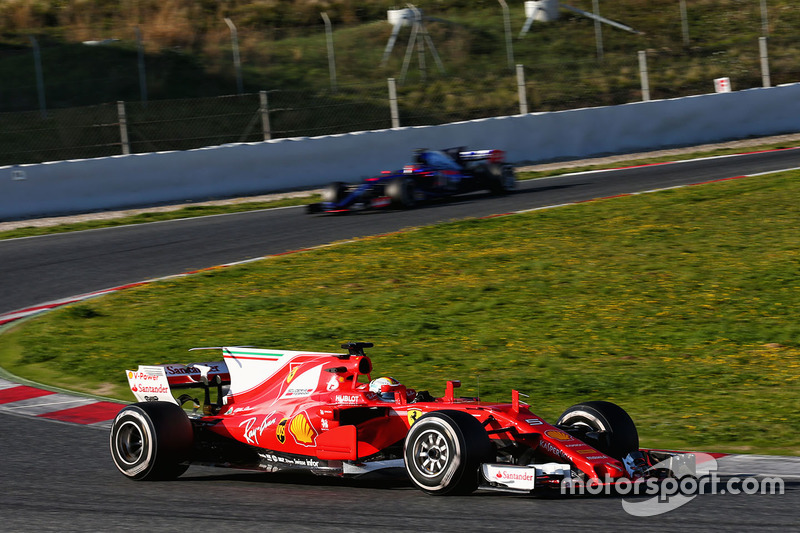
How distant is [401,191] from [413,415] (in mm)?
13388

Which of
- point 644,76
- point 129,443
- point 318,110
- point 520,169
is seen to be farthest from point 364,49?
point 129,443

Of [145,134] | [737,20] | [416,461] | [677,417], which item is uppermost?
[737,20]

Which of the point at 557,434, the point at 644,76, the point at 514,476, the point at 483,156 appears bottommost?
the point at 514,476

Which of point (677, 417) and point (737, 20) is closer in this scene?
point (677, 417)

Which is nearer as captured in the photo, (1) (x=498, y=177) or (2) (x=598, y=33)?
(1) (x=498, y=177)

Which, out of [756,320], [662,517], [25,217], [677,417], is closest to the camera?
[662,517]

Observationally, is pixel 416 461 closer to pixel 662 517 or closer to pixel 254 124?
pixel 662 517

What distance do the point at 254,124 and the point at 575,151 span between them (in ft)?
25.8

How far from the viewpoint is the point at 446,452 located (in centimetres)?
553

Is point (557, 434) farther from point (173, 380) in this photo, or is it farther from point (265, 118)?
point (265, 118)

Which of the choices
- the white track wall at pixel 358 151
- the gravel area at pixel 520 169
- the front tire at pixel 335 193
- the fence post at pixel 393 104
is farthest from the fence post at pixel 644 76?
the front tire at pixel 335 193

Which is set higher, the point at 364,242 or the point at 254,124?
the point at 254,124

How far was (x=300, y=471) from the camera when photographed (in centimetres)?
630

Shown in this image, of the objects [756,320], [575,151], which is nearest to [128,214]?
[575,151]
